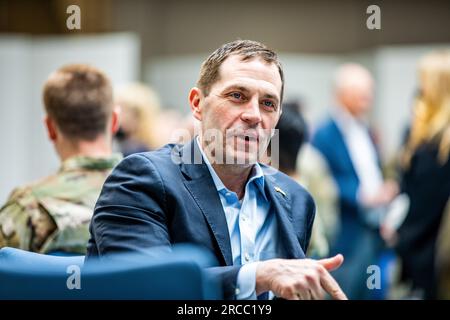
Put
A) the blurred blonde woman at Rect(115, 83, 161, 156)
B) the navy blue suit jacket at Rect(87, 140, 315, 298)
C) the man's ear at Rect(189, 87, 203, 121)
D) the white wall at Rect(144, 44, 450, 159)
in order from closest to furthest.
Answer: the navy blue suit jacket at Rect(87, 140, 315, 298) → the man's ear at Rect(189, 87, 203, 121) → the blurred blonde woman at Rect(115, 83, 161, 156) → the white wall at Rect(144, 44, 450, 159)

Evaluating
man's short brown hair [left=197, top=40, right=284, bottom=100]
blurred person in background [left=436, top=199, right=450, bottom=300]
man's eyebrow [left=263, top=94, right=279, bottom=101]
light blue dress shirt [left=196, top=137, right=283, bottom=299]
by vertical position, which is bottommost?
blurred person in background [left=436, top=199, right=450, bottom=300]

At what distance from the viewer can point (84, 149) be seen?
2805 millimetres

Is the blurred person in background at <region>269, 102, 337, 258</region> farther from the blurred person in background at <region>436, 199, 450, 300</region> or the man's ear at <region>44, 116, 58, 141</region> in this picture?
the man's ear at <region>44, 116, 58, 141</region>

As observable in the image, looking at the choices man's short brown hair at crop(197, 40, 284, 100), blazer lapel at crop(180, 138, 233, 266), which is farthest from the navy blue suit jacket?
man's short brown hair at crop(197, 40, 284, 100)

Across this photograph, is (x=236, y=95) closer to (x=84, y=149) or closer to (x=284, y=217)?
(x=284, y=217)

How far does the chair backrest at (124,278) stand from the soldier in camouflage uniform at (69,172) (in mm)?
672

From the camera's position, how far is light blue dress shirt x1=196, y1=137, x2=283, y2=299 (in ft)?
6.21

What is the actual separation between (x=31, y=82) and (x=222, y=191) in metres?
5.56

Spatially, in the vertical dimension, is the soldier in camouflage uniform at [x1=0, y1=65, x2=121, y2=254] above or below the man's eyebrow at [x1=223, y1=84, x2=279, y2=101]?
below

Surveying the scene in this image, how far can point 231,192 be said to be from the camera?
6.34ft

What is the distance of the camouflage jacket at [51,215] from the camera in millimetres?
2551

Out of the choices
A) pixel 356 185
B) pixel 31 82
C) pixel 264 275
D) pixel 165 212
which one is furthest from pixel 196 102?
pixel 31 82

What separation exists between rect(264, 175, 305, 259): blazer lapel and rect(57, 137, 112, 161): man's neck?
3.13ft

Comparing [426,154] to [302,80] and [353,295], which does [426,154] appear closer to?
[353,295]
